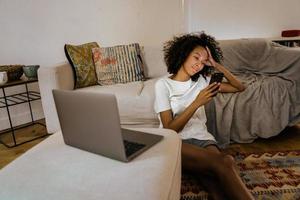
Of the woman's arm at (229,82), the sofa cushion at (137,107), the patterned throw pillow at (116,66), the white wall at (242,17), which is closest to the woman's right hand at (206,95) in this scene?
the woman's arm at (229,82)

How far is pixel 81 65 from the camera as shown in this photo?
2.01m

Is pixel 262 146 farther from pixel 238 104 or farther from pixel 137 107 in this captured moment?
pixel 137 107

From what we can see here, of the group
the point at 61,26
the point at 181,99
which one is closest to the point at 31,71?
the point at 61,26

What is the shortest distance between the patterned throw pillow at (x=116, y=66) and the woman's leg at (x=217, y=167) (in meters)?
1.13

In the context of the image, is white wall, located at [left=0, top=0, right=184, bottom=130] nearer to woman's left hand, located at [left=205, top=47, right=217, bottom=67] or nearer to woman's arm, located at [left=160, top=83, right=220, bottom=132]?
woman's left hand, located at [left=205, top=47, right=217, bottom=67]

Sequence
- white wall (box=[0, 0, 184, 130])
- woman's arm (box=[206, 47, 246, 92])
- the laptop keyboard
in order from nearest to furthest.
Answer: the laptop keyboard → woman's arm (box=[206, 47, 246, 92]) → white wall (box=[0, 0, 184, 130])

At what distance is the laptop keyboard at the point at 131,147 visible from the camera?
32.4 inches

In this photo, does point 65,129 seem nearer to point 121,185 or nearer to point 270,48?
point 121,185

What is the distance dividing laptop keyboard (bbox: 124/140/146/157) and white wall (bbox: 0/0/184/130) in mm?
1969

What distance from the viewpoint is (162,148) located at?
34.1 inches

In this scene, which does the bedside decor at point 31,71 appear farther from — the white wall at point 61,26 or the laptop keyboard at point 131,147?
the laptop keyboard at point 131,147

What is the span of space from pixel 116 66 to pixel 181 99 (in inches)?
38.1

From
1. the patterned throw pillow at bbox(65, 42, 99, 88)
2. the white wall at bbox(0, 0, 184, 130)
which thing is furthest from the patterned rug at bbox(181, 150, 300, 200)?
the white wall at bbox(0, 0, 184, 130)

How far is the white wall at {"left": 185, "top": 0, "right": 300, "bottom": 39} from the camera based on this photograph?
3.05 meters
